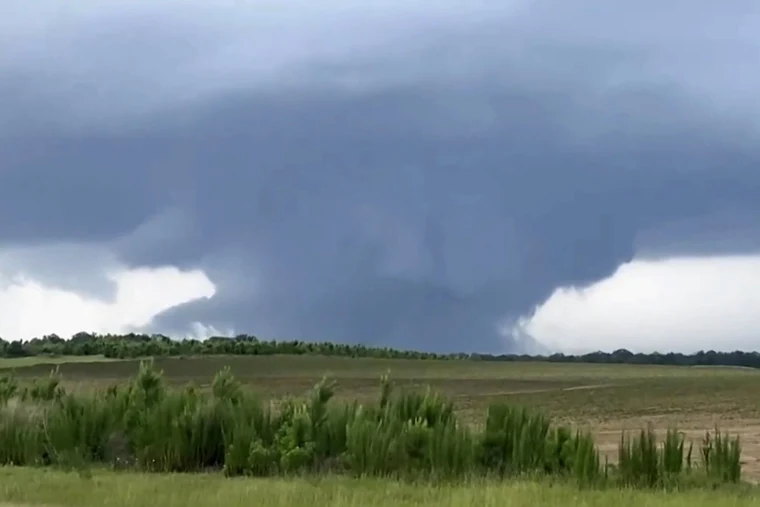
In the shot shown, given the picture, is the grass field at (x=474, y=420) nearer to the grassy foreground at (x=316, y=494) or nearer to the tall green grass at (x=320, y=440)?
the grassy foreground at (x=316, y=494)

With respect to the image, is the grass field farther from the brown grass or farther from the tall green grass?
the tall green grass

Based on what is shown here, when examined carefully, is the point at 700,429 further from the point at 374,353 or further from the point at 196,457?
the point at 374,353

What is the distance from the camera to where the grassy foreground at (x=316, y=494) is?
15.1m

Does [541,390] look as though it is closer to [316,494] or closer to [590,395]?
[590,395]

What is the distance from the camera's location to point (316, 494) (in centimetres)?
1599

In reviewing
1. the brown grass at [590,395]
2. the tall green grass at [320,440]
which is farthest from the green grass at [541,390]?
the tall green grass at [320,440]

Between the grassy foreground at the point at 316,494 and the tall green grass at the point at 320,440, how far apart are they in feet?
3.79

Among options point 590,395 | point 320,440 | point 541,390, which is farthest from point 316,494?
point 541,390

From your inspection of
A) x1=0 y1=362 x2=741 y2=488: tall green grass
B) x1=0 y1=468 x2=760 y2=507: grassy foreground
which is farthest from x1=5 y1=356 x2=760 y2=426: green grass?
x1=0 y1=468 x2=760 y2=507: grassy foreground

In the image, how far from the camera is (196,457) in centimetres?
2050

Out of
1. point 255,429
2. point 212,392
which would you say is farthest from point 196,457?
point 212,392

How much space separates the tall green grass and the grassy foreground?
1155mm

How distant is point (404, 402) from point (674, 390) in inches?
1081

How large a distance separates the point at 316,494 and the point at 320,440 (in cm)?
398
